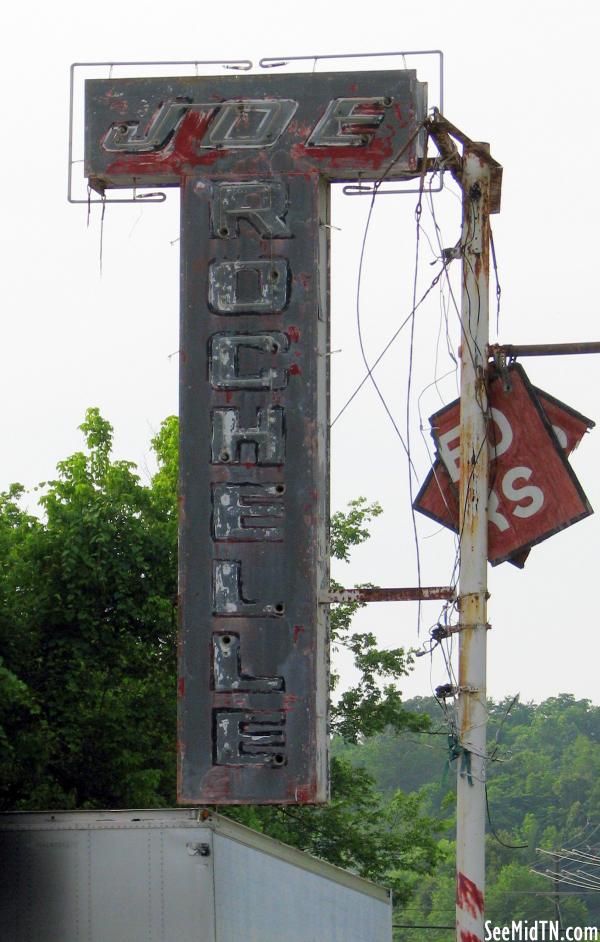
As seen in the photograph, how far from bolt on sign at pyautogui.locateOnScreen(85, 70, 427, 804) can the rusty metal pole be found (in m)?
1.56

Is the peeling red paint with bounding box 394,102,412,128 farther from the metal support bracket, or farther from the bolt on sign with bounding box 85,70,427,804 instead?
the metal support bracket

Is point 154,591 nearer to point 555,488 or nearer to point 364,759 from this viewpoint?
point 555,488

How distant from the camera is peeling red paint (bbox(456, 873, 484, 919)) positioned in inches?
425

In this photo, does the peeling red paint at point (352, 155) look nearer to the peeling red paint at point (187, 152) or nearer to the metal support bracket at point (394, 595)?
the peeling red paint at point (187, 152)

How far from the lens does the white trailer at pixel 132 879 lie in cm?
1505

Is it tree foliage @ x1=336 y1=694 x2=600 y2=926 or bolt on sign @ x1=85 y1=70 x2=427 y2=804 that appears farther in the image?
tree foliage @ x1=336 y1=694 x2=600 y2=926

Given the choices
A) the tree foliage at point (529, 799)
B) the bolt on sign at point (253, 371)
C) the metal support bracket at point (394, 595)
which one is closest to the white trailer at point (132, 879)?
the bolt on sign at point (253, 371)

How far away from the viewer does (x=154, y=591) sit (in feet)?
82.7

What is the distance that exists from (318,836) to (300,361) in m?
24.7

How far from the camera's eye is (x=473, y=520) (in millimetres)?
11406

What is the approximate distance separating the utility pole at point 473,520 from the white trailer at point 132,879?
4478 millimetres

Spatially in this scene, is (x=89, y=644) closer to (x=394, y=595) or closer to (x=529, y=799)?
(x=394, y=595)

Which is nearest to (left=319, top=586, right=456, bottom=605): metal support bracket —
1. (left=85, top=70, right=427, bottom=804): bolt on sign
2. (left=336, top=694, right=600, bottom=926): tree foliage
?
(left=85, top=70, right=427, bottom=804): bolt on sign

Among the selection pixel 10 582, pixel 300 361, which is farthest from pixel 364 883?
pixel 300 361
